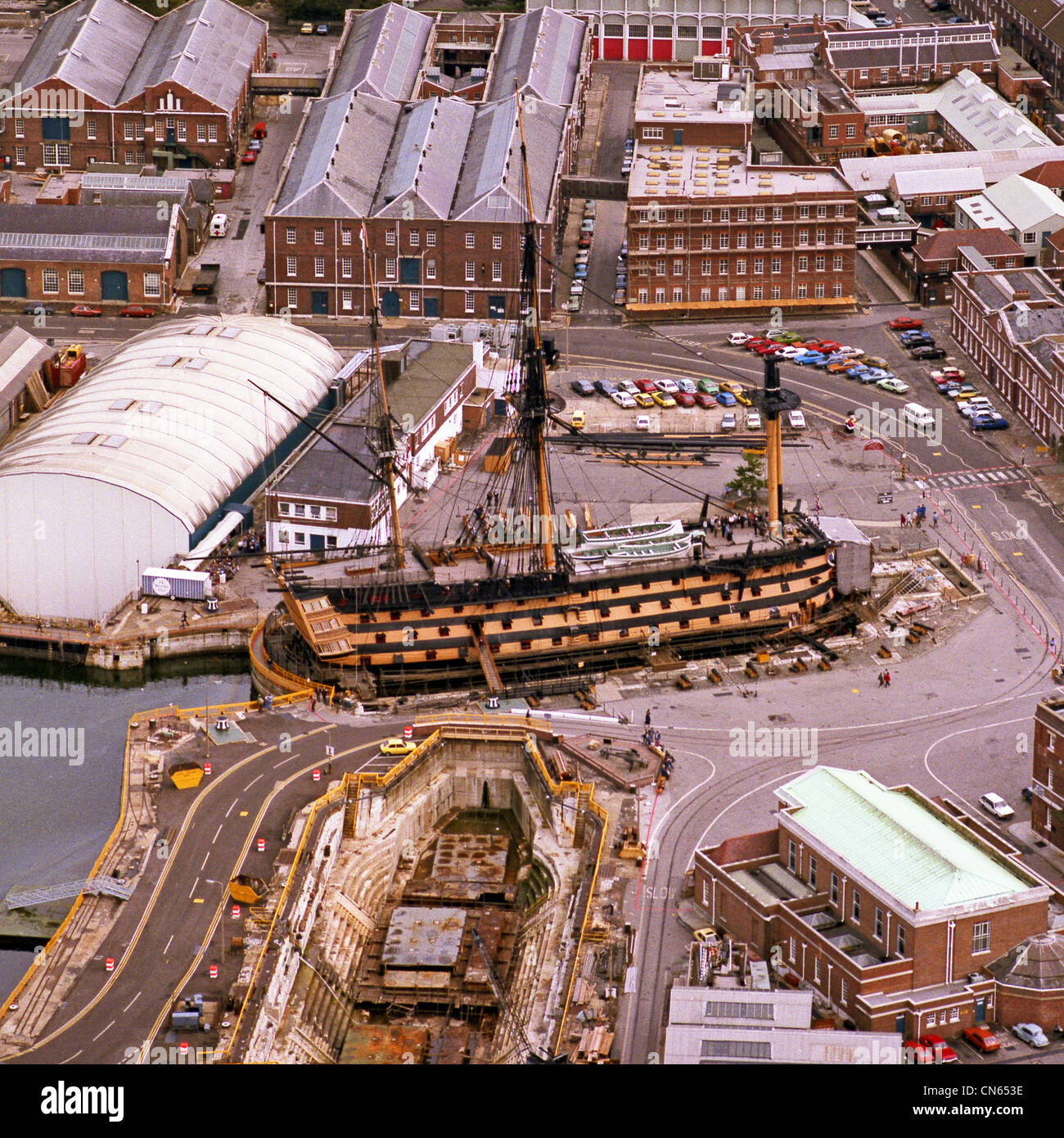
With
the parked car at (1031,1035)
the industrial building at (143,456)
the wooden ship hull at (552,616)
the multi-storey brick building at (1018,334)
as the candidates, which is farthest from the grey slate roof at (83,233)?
the parked car at (1031,1035)

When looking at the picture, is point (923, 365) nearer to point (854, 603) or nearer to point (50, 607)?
point (854, 603)

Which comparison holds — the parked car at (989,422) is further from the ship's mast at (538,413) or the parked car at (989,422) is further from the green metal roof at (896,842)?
the green metal roof at (896,842)

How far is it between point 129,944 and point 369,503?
1828 inches

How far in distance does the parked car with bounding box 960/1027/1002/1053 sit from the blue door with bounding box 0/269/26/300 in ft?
383

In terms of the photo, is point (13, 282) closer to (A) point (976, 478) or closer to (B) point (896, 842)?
(A) point (976, 478)

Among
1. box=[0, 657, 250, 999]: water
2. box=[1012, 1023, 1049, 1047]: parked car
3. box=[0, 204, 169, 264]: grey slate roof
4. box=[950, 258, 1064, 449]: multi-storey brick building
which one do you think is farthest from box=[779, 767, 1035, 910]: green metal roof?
box=[0, 204, 169, 264]: grey slate roof

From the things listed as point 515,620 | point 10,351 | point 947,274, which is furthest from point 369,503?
point 947,274

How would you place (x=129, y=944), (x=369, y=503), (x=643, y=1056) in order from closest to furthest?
(x=643, y=1056) < (x=129, y=944) < (x=369, y=503)

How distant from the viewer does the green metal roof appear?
10875cm

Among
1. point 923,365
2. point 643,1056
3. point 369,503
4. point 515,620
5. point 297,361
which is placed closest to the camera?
point 643,1056

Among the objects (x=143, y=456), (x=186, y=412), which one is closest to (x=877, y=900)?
(x=143, y=456)

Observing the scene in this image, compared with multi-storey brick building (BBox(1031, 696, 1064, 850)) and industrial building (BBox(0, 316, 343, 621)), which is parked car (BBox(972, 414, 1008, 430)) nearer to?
industrial building (BBox(0, 316, 343, 621))

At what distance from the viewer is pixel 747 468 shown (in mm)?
162500

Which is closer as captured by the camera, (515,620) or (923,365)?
(515,620)
